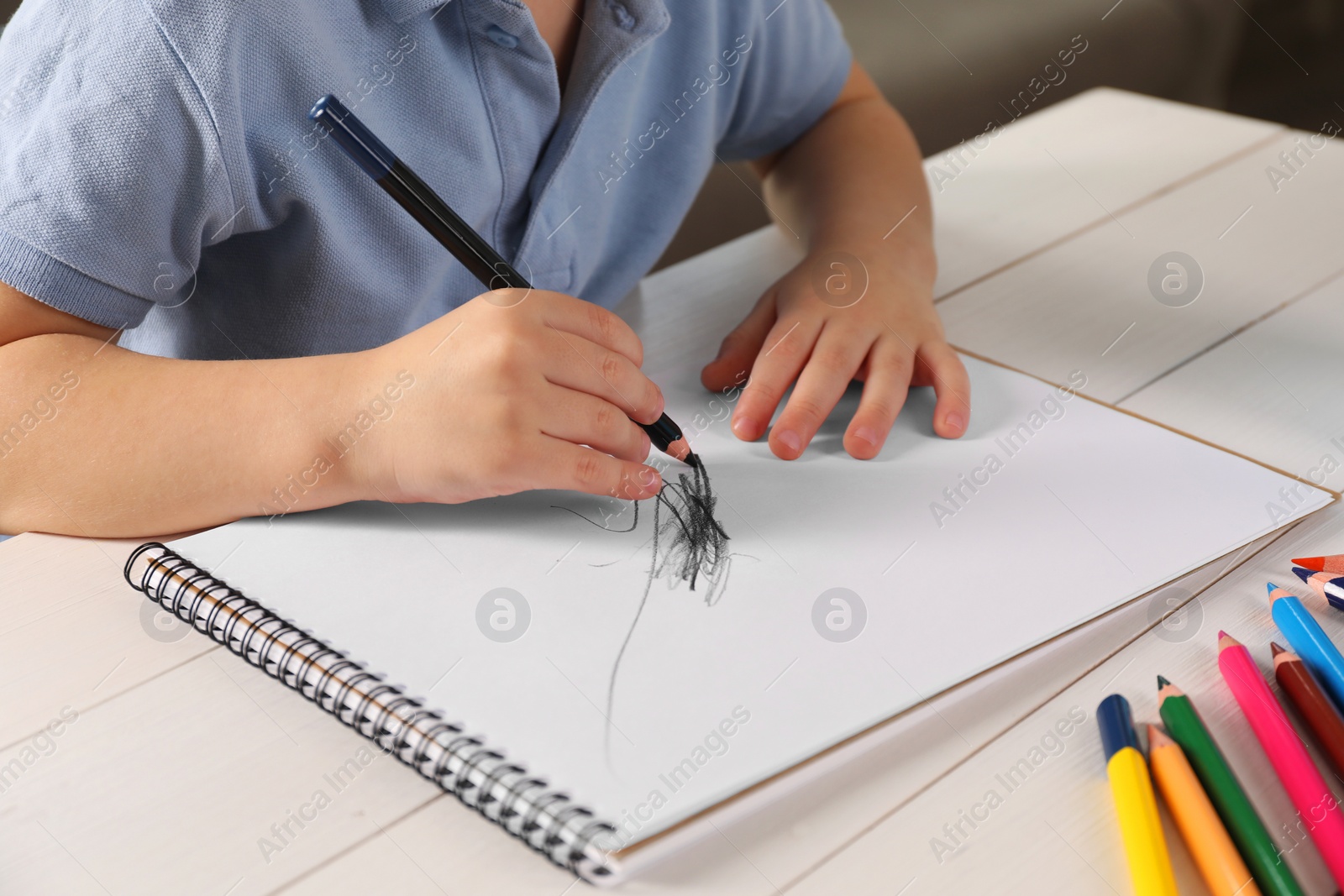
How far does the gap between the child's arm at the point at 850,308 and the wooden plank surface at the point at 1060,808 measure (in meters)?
0.13

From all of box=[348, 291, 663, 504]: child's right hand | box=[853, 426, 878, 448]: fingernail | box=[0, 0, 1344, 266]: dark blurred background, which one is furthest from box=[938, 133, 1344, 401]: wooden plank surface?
box=[0, 0, 1344, 266]: dark blurred background

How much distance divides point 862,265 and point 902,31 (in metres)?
1.03

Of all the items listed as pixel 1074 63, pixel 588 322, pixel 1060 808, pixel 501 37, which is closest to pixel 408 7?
pixel 501 37

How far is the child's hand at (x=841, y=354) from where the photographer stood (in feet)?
1.38

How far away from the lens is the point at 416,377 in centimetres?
35

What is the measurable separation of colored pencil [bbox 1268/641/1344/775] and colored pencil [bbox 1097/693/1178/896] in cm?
4

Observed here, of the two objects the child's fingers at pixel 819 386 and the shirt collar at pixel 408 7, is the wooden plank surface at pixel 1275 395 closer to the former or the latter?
the child's fingers at pixel 819 386

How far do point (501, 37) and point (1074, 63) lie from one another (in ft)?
4.51

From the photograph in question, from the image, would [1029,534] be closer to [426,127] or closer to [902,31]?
[426,127]

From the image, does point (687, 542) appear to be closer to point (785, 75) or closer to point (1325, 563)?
point (1325, 563)

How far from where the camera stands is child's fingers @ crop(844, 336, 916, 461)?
15.9 inches

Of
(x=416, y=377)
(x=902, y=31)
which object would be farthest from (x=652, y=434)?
(x=902, y=31)

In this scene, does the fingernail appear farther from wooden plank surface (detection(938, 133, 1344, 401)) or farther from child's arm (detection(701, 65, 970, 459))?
wooden plank surface (detection(938, 133, 1344, 401))

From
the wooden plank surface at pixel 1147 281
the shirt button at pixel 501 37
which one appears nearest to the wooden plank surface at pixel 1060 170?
the wooden plank surface at pixel 1147 281
